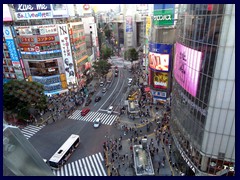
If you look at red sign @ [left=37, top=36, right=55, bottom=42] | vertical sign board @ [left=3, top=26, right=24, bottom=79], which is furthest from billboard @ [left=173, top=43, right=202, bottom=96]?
vertical sign board @ [left=3, top=26, right=24, bottom=79]

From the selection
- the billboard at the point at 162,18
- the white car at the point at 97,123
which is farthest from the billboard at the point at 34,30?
the billboard at the point at 162,18

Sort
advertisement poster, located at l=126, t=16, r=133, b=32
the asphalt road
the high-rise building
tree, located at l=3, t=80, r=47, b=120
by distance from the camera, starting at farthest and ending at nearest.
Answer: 1. advertisement poster, located at l=126, t=16, r=133, b=32
2. tree, located at l=3, t=80, r=47, b=120
3. the asphalt road
4. the high-rise building

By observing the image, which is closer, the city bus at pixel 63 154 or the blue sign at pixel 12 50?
the city bus at pixel 63 154

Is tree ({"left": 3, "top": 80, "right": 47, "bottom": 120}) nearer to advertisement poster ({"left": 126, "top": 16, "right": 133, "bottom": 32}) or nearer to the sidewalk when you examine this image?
the sidewalk

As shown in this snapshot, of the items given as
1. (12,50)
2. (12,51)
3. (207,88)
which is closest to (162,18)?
(207,88)

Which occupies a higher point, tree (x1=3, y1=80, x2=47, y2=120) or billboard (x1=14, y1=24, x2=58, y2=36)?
billboard (x1=14, y1=24, x2=58, y2=36)

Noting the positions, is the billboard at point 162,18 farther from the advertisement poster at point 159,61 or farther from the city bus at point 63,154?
the city bus at point 63,154
